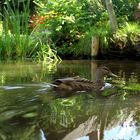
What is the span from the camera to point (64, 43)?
16625mm

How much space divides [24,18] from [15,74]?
391cm

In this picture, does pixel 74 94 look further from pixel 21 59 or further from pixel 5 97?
pixel 21 59

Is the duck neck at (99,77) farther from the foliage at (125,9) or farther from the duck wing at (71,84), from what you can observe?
the foliage at (125,9)

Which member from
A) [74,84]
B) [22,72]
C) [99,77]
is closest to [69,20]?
[22,72]

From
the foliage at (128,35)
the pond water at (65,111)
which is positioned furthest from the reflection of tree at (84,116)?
the foliage at (128,35)

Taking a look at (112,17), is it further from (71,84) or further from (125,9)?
(71,84)

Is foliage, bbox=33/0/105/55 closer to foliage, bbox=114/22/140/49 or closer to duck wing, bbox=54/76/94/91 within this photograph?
foliage, bbox=114/22/140/49

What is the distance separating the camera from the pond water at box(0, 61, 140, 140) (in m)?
5.36

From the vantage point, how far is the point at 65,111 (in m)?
6.71

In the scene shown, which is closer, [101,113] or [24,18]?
[101,113]

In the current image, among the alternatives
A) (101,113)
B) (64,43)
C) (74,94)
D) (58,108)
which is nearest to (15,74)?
(74,94)

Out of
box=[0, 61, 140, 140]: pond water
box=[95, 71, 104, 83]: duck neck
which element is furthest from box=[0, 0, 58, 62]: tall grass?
box=[95, 71, 104, 83]: duck neck

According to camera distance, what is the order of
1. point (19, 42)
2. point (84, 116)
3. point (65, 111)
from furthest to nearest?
point (19, 42), point (65, 111), point (84, 116)

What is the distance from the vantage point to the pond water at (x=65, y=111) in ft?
17.6
